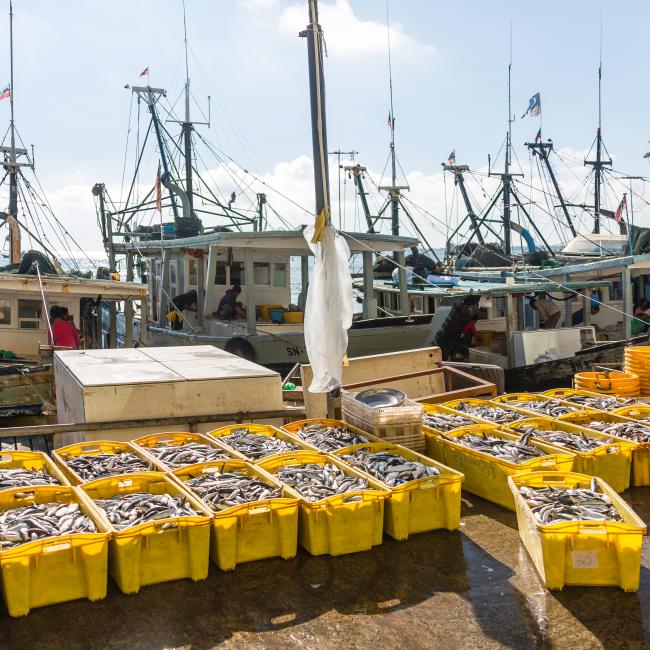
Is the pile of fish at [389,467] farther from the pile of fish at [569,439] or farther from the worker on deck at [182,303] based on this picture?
the worker on deck at [182,303]

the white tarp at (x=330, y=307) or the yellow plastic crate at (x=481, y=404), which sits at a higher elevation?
the white tarp at (x=330, y=307)

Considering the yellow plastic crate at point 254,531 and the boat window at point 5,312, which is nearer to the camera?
the yellow plastic crate at point 254,531

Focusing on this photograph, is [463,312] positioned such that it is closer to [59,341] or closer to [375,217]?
[59,341]

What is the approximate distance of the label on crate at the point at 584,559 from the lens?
4957 mm

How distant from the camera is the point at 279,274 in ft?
59.6

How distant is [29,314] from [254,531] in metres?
11.6

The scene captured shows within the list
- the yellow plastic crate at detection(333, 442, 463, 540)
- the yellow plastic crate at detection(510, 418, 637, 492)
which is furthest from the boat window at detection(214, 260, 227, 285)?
the yellow plastic crate at detection(333, 442, 463, 540)

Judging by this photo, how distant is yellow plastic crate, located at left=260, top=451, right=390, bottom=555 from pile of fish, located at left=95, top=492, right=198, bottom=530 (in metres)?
0.89

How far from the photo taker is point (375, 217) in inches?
1325

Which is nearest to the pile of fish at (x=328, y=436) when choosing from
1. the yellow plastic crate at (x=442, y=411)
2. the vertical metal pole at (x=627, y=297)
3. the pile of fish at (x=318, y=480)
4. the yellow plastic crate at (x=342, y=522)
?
the pile of fish at (x=318, y=480)

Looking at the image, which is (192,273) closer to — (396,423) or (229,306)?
(229,306)

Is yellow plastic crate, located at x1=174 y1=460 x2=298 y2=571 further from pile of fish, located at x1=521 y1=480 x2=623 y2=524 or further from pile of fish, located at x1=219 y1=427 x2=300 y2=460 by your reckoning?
pile of fish, located at x1=521 y1=480 x2=623 y2=524

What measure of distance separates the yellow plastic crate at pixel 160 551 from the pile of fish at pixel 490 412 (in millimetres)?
4223

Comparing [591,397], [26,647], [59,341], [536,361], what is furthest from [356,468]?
[59,341]
